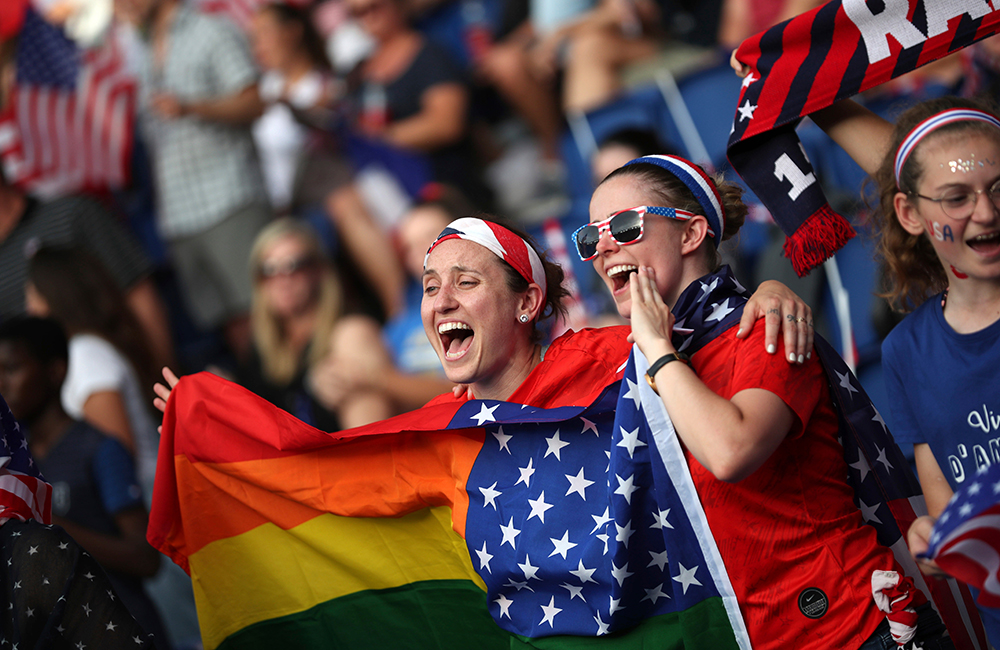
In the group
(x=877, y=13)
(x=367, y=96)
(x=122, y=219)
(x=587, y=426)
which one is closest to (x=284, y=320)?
(x=367, y=96)

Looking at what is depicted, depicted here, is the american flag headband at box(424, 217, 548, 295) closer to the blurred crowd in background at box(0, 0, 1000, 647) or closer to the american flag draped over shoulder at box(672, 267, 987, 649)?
A: the american flag draped over shoulder at box(672, 267, 987, 649)

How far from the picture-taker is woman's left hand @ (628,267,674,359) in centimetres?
227

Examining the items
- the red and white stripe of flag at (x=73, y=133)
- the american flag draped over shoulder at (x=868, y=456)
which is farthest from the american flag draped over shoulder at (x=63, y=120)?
the american flag draped over shoulder at (x=868, y=456)

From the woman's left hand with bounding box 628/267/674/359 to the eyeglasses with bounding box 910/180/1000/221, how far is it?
79 centimetres

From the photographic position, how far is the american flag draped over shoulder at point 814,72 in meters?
2.74

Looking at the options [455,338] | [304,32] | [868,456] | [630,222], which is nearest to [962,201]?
[868,456]

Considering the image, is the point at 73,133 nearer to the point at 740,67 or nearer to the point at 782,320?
the point at 740,67

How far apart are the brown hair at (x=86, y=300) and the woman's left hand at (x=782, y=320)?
16.1 feet

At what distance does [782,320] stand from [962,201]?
615 mm

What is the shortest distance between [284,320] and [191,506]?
3274mm

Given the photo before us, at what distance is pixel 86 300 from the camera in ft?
20.1

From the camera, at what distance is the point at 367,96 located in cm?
723

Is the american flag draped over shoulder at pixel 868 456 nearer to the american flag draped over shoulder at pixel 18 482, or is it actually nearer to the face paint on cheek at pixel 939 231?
the face paint on cheek at pixel 939 231

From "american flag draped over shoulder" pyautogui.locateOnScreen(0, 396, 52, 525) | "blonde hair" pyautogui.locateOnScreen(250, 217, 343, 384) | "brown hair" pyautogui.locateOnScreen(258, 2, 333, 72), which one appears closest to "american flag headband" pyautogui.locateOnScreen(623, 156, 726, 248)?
"american flag draped over shoulder" pyautogui.locateOnScreen(0, 396, 52, 525)
